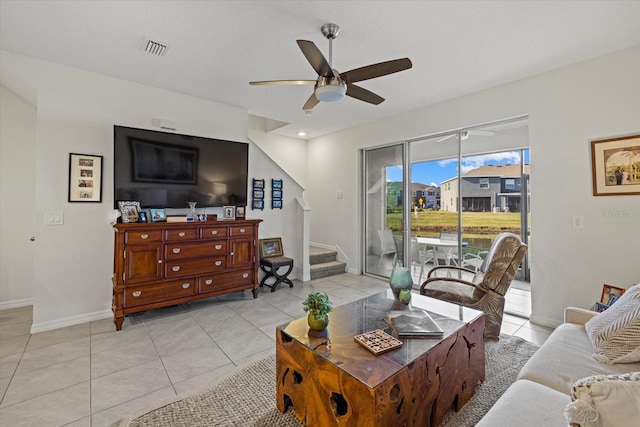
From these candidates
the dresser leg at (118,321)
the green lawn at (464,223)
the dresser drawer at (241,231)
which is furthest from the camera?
the green lawn at (464,223)

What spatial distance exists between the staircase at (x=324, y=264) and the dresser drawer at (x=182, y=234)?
2.24m

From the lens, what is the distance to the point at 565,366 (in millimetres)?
1485

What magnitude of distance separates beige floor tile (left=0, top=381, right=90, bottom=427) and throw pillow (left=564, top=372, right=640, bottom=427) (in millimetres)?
2438

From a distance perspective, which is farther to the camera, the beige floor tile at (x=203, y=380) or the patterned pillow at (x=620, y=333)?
the beige floor tile at (x=203, y=380)

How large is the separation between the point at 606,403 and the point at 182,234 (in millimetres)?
3390

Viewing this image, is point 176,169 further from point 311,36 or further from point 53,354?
point 311,36

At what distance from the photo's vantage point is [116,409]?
1.78 metres

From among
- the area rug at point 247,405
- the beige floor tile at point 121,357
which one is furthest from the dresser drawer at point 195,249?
the area rug at point 247,405

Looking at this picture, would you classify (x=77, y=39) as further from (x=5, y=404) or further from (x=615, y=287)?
(x=615, y=287)

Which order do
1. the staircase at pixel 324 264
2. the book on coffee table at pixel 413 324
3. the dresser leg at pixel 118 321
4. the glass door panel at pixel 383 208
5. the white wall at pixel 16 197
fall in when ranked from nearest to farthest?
the book on coffee table at pixel 413 324, the dresser leg at pixel 118 321, the white wall at pixel 16 197, the glass door panel at pixel 383 208, the staircase at pixel 324 264

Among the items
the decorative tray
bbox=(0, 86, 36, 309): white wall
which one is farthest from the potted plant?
bbox=(0, 86, 36, 309): white wall

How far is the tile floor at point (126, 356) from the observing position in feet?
5.94

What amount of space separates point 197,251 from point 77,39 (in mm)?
2250

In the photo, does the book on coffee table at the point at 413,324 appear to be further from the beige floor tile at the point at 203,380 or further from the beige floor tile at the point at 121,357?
the beige floor tile at the point at 121,357
